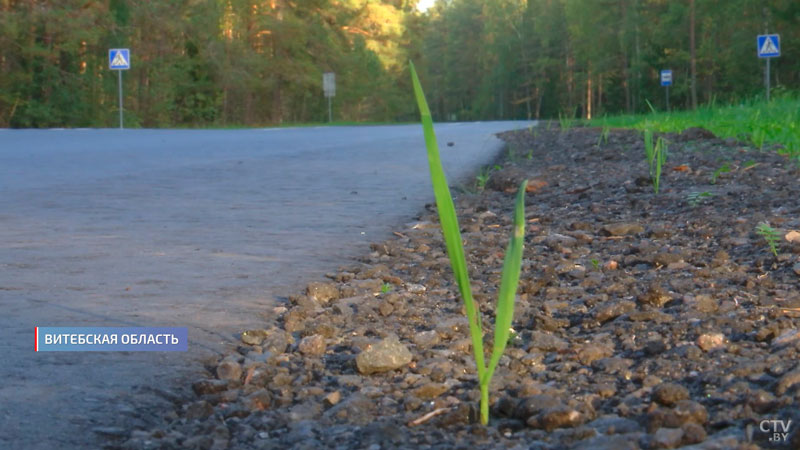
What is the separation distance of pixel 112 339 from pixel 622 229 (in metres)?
2.19

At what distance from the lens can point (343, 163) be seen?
855 cm

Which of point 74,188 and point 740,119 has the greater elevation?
point 740,119

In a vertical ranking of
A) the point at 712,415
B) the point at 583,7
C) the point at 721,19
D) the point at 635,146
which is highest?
the point at 583,7

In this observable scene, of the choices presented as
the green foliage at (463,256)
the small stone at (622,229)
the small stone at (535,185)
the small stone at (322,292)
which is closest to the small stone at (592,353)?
the green foliage at (463,256)

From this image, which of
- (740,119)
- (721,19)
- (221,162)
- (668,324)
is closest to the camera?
(668,324)

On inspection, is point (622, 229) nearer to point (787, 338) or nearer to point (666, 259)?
point (666, 259)

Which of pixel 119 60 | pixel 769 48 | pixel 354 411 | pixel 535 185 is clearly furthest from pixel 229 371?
pixel 119 60

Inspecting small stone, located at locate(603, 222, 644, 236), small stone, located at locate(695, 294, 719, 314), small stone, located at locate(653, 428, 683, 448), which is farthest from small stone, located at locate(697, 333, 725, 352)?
small stone, located at locate(603, 222, 644, 236)

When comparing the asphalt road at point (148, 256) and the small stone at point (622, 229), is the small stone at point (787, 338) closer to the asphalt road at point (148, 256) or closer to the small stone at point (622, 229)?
the asphalt road at point (148, 256)

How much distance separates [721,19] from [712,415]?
4227 centimetres

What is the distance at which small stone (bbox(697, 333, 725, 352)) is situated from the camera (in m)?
1.92

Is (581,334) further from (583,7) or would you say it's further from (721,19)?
(583,7)

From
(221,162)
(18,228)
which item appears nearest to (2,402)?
(18,228)

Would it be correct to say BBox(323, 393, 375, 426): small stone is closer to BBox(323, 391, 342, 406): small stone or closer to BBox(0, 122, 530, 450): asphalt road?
BBox(323, 391, 342, 406): small stone
